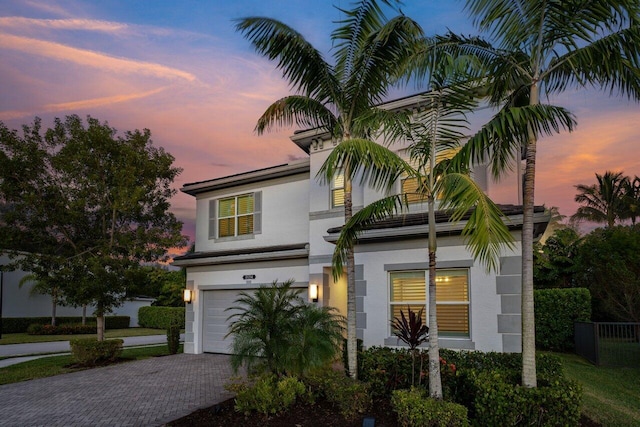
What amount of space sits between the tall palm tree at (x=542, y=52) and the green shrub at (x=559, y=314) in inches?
420

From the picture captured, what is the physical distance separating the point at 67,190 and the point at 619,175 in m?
37.1

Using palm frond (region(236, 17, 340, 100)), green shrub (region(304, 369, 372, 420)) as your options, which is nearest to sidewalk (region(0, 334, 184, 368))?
green shrub (region(304, 369, 372, 420))

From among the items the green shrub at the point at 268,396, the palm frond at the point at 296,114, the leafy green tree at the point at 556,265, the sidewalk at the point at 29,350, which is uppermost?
the palm frond at the point at 296,114

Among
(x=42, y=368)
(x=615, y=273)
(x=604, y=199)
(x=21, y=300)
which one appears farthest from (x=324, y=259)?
(x=604, y=199)

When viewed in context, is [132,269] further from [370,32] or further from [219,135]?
[370,32]

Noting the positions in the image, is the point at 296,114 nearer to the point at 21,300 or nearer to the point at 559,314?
the point at 559,314

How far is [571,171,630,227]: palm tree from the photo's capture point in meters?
32.2

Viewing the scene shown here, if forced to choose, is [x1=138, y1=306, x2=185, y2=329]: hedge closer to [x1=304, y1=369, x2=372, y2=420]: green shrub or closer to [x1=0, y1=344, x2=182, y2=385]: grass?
[x1=0, y1=344, x2=182, y2=385]: grass

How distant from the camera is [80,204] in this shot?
12.9m

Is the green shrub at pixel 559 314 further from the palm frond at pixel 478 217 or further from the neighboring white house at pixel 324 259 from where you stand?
the palm frond at pixel 478 217

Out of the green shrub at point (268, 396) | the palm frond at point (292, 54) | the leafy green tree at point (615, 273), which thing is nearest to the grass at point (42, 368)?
the green shrub at point (268, 396)

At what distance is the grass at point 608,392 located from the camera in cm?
729

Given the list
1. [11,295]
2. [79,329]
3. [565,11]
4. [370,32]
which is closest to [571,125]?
[565,11]

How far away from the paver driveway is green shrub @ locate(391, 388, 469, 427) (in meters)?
→ 4.03
